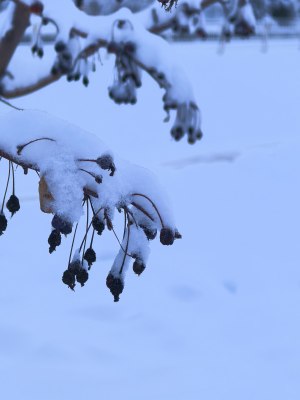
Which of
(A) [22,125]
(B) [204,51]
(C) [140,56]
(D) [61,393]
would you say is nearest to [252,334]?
(D) [61,393]

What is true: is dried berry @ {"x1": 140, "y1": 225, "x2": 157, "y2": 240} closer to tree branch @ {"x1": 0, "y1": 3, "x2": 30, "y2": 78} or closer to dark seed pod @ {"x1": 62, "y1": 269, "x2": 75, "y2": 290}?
dark seed pod @ {"x1": 62, "y1": 269, "x2": 75, "y2": 290}

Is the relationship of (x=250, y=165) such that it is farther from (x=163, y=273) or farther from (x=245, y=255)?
(x=163, y=273)

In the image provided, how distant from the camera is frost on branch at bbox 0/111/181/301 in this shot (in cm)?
131

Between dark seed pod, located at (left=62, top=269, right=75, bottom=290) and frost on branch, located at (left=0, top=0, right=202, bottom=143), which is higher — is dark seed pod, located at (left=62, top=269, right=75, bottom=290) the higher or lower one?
the lower one

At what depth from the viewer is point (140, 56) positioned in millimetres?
3555

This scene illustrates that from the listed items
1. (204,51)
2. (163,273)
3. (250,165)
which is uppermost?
(204,51)

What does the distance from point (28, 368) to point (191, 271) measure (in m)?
1.38

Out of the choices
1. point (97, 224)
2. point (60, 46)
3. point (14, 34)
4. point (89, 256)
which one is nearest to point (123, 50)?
point (60, 46)

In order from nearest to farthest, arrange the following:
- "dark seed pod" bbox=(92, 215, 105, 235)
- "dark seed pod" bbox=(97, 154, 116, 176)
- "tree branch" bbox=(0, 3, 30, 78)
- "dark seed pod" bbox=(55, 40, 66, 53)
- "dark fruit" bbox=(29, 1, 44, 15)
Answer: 1. "dark seed pod" bbox=(97, 154, 116, 176)
2. "dark seed pod" bbox=(92, 215, 105, 235)
3. "dark fruit" bbox=(29, 1, 44, 15)
4. "dark seed pod" bbox=(55, 40, 66, 53)
5. "tree branch" bbox=(0, 3, 30, 78)

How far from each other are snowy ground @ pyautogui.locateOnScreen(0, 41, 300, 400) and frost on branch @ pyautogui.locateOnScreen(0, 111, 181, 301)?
4.50ft

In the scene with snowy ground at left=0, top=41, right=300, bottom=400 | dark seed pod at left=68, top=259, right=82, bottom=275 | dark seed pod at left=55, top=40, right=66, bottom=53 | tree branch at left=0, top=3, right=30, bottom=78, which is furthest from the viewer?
tree branch at left=0, top=3, right=30, bottom=78

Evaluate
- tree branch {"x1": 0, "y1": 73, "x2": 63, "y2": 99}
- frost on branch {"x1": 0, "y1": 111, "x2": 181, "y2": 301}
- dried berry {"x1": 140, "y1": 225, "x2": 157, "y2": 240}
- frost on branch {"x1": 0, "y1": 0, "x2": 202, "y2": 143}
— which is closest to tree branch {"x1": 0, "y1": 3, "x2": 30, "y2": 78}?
frost on branch {"x1": 0, "y1": 0, "x2": 202, "y2": 143}

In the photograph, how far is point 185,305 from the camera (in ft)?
11.5

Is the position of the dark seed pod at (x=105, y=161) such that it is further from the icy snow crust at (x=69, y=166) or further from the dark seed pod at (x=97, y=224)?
the dark seed pod at (x=97, y=224)
